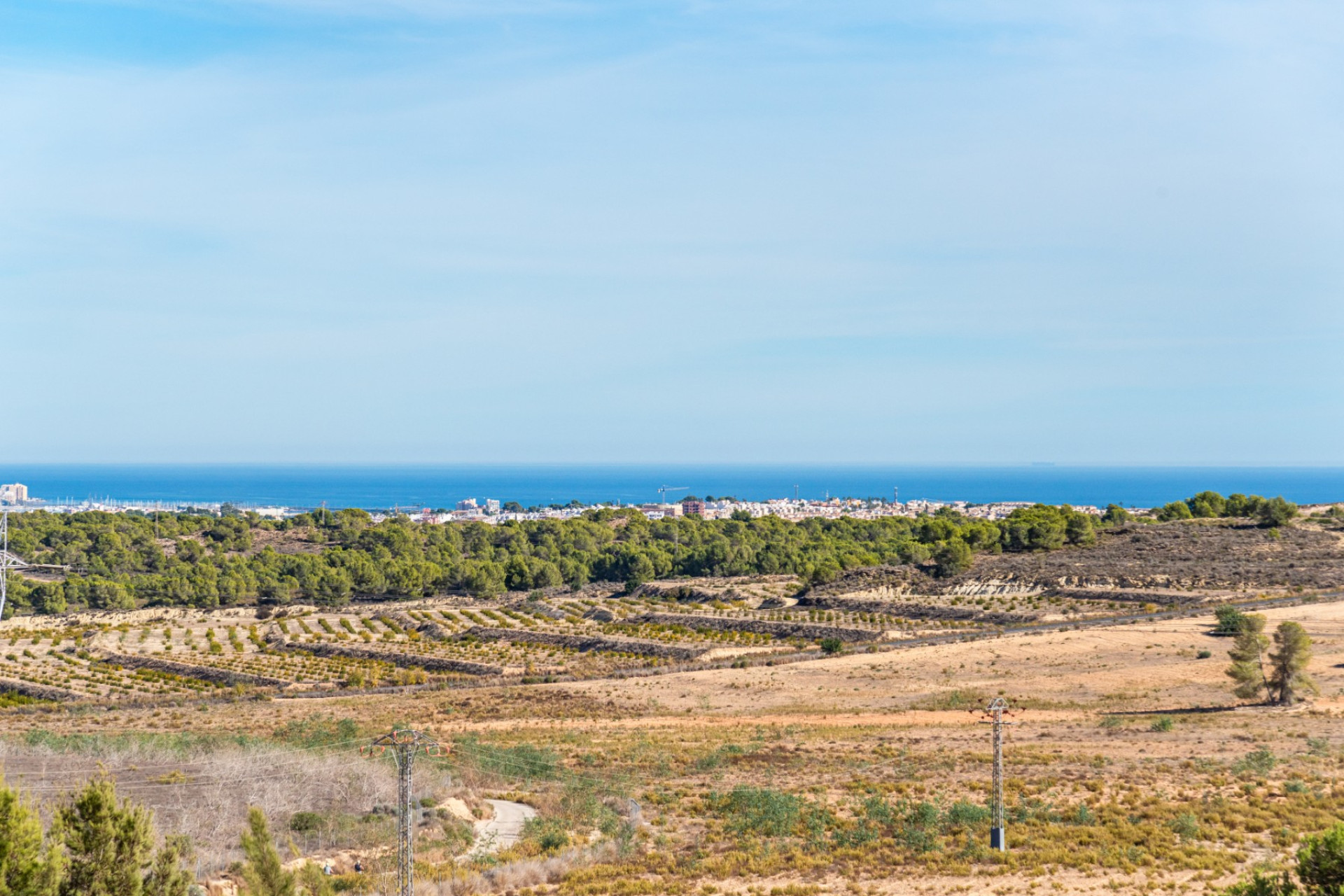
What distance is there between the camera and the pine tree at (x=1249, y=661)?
3462 centimetres

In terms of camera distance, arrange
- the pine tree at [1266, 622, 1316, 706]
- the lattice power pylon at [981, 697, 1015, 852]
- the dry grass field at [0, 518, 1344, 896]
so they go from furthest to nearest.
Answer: the pine tree at [1266, 622, 1316, 706] → the dry grass field at [0, 518, 1344, 896] → the lattice power pylon at [981, 697, 1015, 852]

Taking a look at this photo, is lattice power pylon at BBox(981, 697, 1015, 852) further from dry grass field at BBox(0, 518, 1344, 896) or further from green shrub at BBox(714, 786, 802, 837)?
green shrub at BBox(714, 786, 802, 837)

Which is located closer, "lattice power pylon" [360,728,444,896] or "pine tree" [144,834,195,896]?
"pine tree" [144,834,195,896]

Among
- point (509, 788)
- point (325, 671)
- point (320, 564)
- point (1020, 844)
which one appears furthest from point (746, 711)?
point (320, 564)

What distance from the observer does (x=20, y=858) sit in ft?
37.3

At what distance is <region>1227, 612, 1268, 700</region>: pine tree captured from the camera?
3462 cm

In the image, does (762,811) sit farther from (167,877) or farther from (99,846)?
(99,846)

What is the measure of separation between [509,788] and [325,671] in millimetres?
29274

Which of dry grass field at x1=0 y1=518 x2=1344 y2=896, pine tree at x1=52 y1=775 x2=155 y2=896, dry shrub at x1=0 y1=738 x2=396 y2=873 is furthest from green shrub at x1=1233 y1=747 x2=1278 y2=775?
pine tree at x1=52 y1=775 x2=155 y2=896

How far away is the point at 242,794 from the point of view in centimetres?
2208

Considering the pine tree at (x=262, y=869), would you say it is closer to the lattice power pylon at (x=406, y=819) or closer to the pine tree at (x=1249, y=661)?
the lattice power pylon at (x=406, y=819)

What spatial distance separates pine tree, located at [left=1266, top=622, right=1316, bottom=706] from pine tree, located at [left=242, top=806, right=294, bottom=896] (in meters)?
31.5

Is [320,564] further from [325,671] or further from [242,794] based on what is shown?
[242,794]

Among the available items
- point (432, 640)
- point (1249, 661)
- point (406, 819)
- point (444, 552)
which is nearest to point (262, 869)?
point (406, 819)
